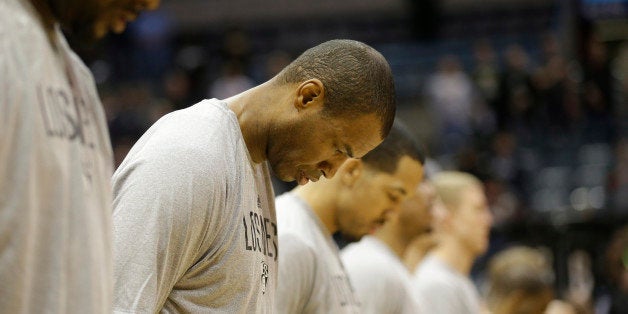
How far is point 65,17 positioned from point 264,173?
1335 millimetres

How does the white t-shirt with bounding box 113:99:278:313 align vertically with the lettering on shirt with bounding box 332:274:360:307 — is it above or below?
above

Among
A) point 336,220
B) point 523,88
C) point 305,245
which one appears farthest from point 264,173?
point 523,88

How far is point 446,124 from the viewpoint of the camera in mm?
14508

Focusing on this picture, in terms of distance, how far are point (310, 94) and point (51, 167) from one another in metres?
1.25

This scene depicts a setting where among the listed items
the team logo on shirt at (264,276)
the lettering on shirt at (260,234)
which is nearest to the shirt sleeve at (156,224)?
the lettering on shirt at (260,234)

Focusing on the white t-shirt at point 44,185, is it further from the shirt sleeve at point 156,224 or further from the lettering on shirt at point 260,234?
the lettering on shirt at point 260,234

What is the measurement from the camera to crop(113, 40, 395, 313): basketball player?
8.54ft

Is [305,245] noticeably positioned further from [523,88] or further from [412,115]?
[412,115]

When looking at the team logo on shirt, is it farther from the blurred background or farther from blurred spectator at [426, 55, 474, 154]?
blurred spectator at [426, 55, 474, 154]

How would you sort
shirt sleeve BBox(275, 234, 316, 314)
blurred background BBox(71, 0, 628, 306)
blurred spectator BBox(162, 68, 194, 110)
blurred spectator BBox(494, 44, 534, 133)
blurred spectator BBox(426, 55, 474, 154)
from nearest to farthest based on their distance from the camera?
shirt sleeve BBox(275, 234, 316, 314)
blurred background BBox(71, 0, 628, 306)
blurred spectator BBox(162, 68, 194, 110)
blurred spectator BBox(494, 44, 534, 133)
blurred spectator BBox(426, 55, 474, 154)

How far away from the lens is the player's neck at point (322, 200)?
4.25 meters

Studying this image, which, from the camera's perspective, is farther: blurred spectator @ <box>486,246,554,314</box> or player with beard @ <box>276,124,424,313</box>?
blurred spectator @ <box>486,246,554,314</box>

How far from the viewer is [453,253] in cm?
738

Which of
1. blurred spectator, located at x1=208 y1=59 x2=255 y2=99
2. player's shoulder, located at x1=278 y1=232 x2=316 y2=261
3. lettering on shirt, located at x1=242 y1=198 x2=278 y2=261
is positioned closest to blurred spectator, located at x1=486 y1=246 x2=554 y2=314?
player's shoulder, located at x1=278 y1=232 x2=316 y2=261
